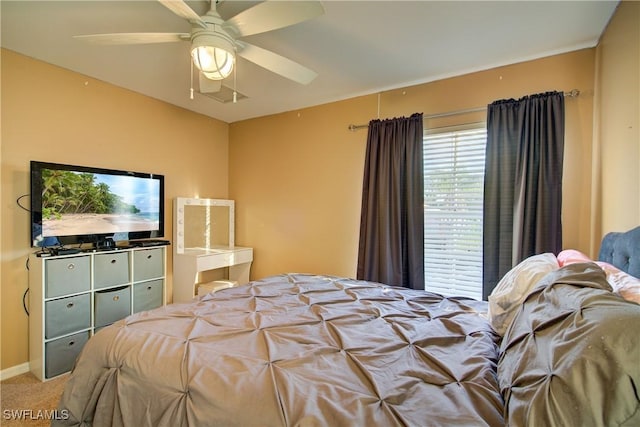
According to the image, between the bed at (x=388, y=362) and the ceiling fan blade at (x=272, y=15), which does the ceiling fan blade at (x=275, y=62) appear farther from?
the bed at (x=388, y=362)

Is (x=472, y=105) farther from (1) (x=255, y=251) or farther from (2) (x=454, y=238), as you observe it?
(1) (x=255, y=251)

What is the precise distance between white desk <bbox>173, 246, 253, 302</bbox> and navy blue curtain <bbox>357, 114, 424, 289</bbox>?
1633 millimetres

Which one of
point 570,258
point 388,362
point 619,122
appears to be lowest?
point 388,362

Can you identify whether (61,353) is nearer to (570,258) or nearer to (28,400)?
(28,400)

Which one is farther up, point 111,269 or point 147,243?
point 147,243

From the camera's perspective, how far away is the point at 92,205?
2.80 metres

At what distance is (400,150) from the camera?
9.79 feet

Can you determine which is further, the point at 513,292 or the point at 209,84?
the point at 209,84

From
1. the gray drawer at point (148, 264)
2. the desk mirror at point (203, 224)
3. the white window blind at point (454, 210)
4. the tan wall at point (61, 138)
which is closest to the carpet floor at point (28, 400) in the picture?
the tan wall at point (61, 138)

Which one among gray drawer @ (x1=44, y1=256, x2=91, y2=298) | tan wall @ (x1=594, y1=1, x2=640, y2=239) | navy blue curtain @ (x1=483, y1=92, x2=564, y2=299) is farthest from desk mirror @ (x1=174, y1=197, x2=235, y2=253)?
tan wall @ (x1=594, y1=1, x2=640, y2=239)

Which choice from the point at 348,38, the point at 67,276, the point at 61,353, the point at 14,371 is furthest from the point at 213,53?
the point at 14,371

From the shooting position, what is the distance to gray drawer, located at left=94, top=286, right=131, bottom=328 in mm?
2676

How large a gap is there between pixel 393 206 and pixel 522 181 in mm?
1068

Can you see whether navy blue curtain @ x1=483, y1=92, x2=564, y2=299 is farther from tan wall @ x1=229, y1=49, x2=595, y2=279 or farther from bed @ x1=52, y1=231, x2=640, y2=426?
bed @ x1=52, y1=231, x2=640, y2=426
